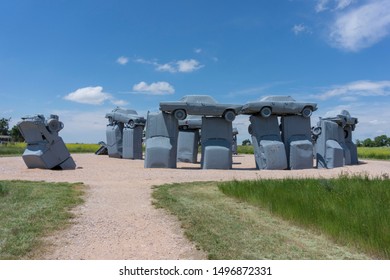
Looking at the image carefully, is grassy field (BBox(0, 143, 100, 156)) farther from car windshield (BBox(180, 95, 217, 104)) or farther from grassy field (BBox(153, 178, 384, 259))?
grassy field (BBox(153, 178, 384, 259))

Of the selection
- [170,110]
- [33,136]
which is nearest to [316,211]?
[170,110]

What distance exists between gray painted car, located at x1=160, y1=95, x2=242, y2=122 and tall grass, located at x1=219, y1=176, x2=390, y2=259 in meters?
7.13

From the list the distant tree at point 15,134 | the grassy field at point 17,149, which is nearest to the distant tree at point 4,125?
the distant tree at point 15,134

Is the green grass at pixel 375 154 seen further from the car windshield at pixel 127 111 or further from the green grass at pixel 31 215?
the green grass at pixel 31 215

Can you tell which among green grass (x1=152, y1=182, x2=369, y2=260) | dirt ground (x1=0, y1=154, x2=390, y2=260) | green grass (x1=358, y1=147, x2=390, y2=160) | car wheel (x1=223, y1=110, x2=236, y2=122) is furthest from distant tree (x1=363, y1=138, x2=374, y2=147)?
dirt ground (x1=0, y1=154, x2=390, y2=260)

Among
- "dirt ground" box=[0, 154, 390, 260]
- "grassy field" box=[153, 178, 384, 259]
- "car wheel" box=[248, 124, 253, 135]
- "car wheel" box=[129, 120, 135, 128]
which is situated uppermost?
"car wheel" box=[129, 120, 135, 128]

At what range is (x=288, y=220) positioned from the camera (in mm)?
6270

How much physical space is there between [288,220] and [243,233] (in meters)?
1.33

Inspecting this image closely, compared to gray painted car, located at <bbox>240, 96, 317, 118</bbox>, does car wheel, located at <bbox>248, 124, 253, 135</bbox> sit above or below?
below

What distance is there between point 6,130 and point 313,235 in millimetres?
70941

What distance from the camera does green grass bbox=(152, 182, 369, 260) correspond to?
4.41 m

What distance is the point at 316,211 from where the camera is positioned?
6.07 metres

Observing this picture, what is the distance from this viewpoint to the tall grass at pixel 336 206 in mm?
4727

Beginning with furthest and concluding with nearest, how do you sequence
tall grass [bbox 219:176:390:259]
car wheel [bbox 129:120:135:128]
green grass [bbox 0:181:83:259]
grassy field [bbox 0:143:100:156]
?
1. grassy field [bbox 0:143:100:156]
2. car wheel [bbox 129:120:135:128]
3. tall grass [bbox 219:176:390:259]
4. green grass [bbox 0:181:83:259]
